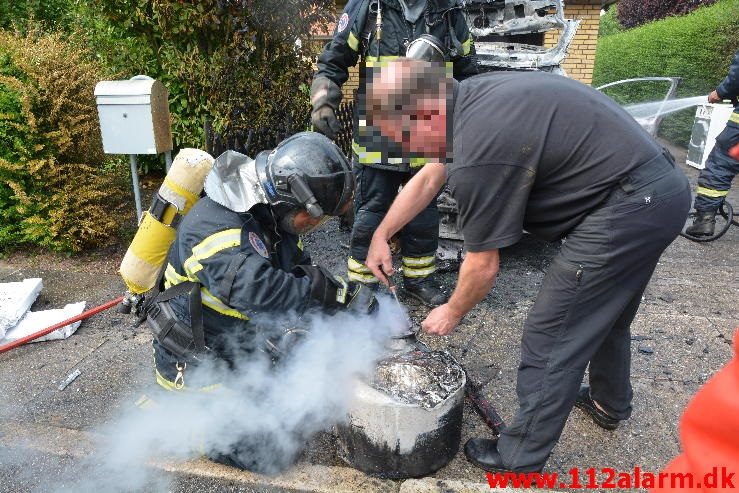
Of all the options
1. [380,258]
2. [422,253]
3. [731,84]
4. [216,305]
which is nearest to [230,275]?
[216,305]

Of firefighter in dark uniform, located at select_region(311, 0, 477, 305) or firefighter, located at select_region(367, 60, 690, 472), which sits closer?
firefighter, located at select_region(367, 60, 690, 472)

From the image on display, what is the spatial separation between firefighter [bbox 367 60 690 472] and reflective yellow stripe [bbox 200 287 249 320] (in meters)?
0.94

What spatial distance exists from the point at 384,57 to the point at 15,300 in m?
3.38

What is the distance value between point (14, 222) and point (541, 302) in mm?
5080

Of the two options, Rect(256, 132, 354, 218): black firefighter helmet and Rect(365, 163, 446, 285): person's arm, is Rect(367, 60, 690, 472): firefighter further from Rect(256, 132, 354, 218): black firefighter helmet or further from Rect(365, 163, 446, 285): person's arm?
Rect(365, 163, 446, 285): person's arm

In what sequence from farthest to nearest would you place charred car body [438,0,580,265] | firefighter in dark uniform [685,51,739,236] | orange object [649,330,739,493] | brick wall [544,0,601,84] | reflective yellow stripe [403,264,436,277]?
brick wall [544,0,601,84] < firefighter in dark uniform [685,51,739,236] < charred car body [438,0,580,265] < reflective yellow stripe [403,264,436,277] < orange object [649,330,739,493]

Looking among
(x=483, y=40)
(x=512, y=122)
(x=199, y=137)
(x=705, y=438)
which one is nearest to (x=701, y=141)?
(x=483, y=40)

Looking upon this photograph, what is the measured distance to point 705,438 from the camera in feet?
3.57

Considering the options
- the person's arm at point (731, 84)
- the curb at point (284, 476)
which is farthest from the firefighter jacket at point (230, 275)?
the person's arm at point (731, 84)

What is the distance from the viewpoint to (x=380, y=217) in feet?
13.5

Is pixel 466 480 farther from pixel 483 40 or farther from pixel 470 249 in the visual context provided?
pixel 483 40

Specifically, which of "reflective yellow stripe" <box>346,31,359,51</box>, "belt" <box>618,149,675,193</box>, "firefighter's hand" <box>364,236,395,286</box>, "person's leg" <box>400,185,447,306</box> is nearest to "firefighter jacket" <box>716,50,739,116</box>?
"person's leg" <box>400,185,447,306</box>

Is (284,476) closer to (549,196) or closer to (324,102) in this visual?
(549,196)

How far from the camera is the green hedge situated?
1080 cm
